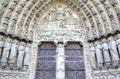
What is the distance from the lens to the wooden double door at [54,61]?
19.0 feet

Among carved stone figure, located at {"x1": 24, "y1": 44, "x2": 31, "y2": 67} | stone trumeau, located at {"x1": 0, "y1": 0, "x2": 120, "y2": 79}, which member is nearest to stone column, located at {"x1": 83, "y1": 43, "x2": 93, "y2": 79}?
stone trumeau, located at {"x1": 0, "y1": 0, "x2": 120, "y2": 79}

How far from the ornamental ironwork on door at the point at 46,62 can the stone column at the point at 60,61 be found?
0.15m

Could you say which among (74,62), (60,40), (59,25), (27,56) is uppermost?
(59,25)

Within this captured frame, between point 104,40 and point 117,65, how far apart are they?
0.98m

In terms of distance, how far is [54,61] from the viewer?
6031 millimetres

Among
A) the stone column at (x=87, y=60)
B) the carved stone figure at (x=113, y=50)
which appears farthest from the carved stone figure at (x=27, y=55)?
the carved stone figure at (x=113, y=50)

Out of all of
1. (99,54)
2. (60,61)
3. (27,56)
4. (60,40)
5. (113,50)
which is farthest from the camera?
→ (60,40)

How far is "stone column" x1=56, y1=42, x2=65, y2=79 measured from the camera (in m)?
5.73

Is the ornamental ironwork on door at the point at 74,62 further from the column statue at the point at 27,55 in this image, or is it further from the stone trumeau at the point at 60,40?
the column statue at the point at 27,55

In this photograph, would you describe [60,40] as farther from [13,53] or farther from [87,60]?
[13,53]

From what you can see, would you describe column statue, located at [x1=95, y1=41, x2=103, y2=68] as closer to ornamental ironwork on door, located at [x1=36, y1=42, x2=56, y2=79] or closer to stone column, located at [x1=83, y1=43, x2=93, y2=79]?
stone column, located at [x1=83, y1=43, x2=93, y2=79]

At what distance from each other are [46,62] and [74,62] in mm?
973

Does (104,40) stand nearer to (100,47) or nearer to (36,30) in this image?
(100,47)

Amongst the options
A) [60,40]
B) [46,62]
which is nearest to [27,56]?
[46,62]
